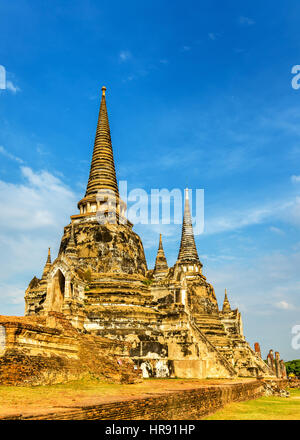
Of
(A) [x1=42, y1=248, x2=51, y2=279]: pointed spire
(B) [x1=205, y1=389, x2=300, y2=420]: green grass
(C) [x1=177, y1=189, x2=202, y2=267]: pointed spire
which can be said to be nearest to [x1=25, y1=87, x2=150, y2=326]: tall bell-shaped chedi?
(A) [x1=42, y1=248, x2=51, y2=279]: pointed spire

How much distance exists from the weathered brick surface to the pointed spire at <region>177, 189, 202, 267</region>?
84.8 feet

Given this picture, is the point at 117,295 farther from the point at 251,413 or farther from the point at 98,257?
the point at 251,413

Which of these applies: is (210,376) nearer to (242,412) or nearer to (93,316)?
(93,316)

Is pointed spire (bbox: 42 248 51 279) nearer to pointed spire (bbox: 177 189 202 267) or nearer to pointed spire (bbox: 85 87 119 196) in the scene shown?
pointed spire (bbox: 85 87 119 196)

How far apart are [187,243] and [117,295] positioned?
19.2m

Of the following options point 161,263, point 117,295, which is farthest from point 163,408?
point 161,263

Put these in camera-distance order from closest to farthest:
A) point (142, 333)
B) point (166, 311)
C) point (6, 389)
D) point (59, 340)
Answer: point (6, 389)
point (59, 340)
point (142, 333)
point (166, 311)

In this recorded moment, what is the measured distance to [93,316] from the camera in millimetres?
22734

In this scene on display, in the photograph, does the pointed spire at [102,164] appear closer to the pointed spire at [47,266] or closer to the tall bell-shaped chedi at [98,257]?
the tall bell-shaped chedi at [98,257]

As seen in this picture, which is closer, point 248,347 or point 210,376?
point 210,376

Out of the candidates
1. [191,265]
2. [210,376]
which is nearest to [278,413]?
[210,376]

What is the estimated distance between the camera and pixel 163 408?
964cm

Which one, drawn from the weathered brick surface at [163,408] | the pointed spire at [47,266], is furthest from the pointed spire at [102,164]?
the weathered brick surface at [163,408]

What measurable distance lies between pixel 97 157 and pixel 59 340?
1946 centimetres
